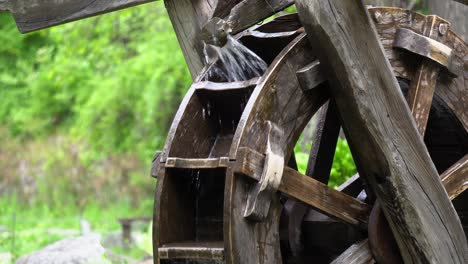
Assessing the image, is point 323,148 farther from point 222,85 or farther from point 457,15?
point 457,15

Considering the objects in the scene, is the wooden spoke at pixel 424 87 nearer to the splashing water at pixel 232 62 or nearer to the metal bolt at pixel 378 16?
the metal bolt at pixel 378 16

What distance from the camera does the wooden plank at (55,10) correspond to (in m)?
3.74

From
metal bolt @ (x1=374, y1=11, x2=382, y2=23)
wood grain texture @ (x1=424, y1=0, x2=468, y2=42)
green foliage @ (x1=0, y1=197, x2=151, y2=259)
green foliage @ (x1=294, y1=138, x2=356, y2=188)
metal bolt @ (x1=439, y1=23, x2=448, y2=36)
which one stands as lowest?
green foliage @ (x1=0, y1=197, x2=151, y2=259)

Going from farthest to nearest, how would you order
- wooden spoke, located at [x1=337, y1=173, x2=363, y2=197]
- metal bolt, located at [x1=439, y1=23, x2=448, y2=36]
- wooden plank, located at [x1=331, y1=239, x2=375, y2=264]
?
wooden spoke, located at [x1=337, y1=173, x2=363, y2=197], metal bolt, located at [x1=439, y1=23, x2=448, y2=36], wooden plank, located at [x1=331, y1=239, x2=375, y2=264]

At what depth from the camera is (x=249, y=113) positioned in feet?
11.3

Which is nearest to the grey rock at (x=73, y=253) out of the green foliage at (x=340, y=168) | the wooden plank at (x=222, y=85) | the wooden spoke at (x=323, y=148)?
the green foliage at (x=340, y=168)

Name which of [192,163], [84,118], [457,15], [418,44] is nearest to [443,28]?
[418,44]

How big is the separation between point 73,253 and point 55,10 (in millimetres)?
3043

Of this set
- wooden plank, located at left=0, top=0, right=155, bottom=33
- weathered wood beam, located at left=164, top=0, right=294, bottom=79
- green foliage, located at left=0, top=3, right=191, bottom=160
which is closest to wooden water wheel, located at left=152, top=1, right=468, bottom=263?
weathered wood beam, located at left=164, top=0, right=294, bottom=79

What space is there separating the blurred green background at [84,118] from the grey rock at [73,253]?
2.74 meters

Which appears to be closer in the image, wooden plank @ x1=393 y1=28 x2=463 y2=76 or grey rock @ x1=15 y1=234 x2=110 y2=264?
wooden plank @ x1=393 y1=28 x2=463 y2=76

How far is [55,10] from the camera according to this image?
3.76 m

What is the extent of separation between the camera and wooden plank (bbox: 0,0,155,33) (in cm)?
374

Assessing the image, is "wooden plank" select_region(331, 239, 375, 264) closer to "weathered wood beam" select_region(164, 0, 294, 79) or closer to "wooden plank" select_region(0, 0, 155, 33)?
"weathered wood beam" select_region(164, 0, 294, 79)
